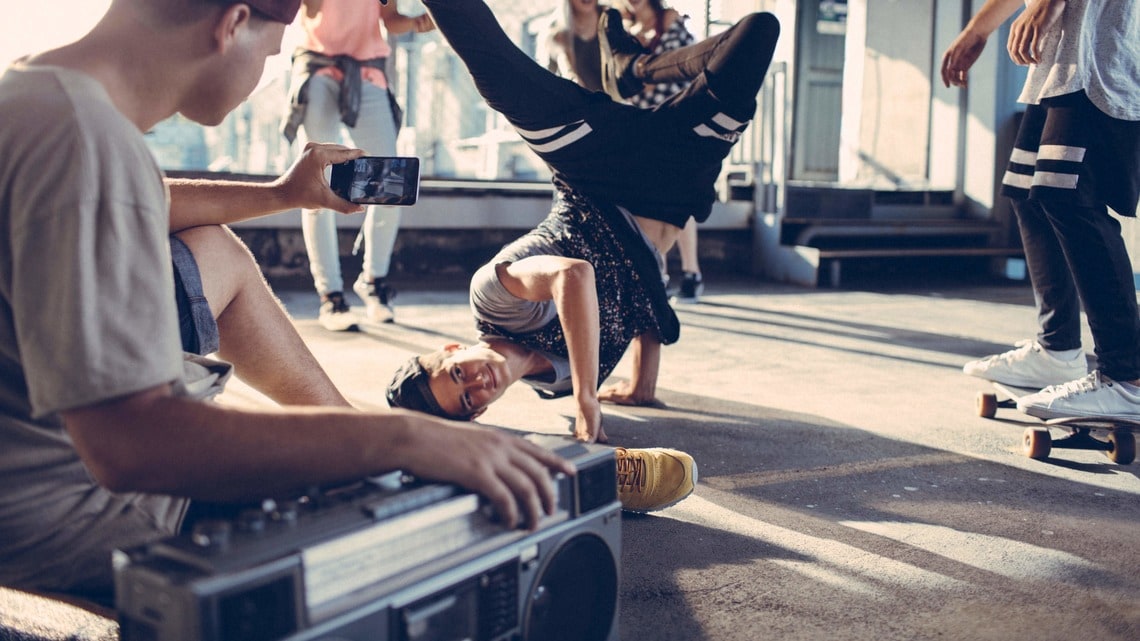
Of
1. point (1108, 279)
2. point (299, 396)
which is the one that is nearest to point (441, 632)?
point (299, 396)

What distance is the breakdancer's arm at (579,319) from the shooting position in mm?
1855

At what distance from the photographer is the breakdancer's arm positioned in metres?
1.86

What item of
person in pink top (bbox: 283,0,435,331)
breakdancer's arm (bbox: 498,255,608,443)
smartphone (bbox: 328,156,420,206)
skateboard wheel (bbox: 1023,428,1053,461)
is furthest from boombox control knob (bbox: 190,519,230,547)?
person in pink top (bbox: 283,0,435,331)

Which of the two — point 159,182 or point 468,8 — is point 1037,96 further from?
point 159,182

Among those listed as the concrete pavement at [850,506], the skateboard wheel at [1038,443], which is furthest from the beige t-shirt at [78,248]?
the skateboard wheel at [1038,443]

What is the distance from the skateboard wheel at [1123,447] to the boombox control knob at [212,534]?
1.79 meters

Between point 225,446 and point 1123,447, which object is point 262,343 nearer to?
point 225,446

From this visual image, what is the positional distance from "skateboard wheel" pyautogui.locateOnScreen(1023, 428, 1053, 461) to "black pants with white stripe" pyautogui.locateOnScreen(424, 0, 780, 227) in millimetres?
883

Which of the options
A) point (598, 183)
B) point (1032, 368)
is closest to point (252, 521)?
point (598, 183)

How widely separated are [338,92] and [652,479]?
2.24m

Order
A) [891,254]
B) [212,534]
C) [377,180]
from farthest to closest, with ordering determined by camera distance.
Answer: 1. [891,254]
2. [377,180]
3. [212,534]

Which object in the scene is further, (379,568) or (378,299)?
(378,299)

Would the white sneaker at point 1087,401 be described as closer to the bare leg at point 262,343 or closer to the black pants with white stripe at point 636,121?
the black pants with white stripe at point 636,121

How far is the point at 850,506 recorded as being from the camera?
5.24 ft
